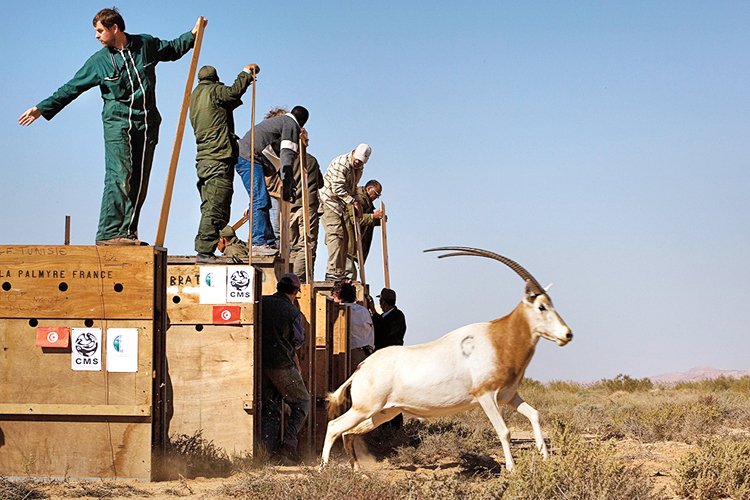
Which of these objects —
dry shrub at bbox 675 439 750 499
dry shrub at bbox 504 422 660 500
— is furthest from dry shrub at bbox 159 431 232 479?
dry shrub at bbox 675 439 750 499

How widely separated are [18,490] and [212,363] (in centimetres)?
279

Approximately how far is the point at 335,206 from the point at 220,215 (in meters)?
5.33

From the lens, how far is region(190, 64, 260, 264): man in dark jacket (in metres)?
13.3

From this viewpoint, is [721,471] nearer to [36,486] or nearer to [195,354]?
[195,354]

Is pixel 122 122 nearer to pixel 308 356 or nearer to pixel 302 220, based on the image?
pixel 308 356

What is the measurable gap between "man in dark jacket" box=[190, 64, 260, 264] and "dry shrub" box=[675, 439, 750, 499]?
582 centimetres

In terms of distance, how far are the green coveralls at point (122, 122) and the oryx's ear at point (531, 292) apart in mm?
4178

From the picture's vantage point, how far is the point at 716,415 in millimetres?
19609

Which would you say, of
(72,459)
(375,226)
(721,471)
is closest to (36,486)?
(72,459)

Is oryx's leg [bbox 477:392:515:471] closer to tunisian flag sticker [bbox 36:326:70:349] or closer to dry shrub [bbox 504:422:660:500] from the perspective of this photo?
dry shrub [bbox 504:422:660:500]

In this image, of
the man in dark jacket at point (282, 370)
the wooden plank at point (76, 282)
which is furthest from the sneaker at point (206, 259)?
the wooden plank at point (76, 282)

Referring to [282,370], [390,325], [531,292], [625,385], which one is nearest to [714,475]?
[531,292]

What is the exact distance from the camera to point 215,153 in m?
13.4

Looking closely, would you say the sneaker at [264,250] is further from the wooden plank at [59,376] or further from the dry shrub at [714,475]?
the dry shrub at [714,475]
